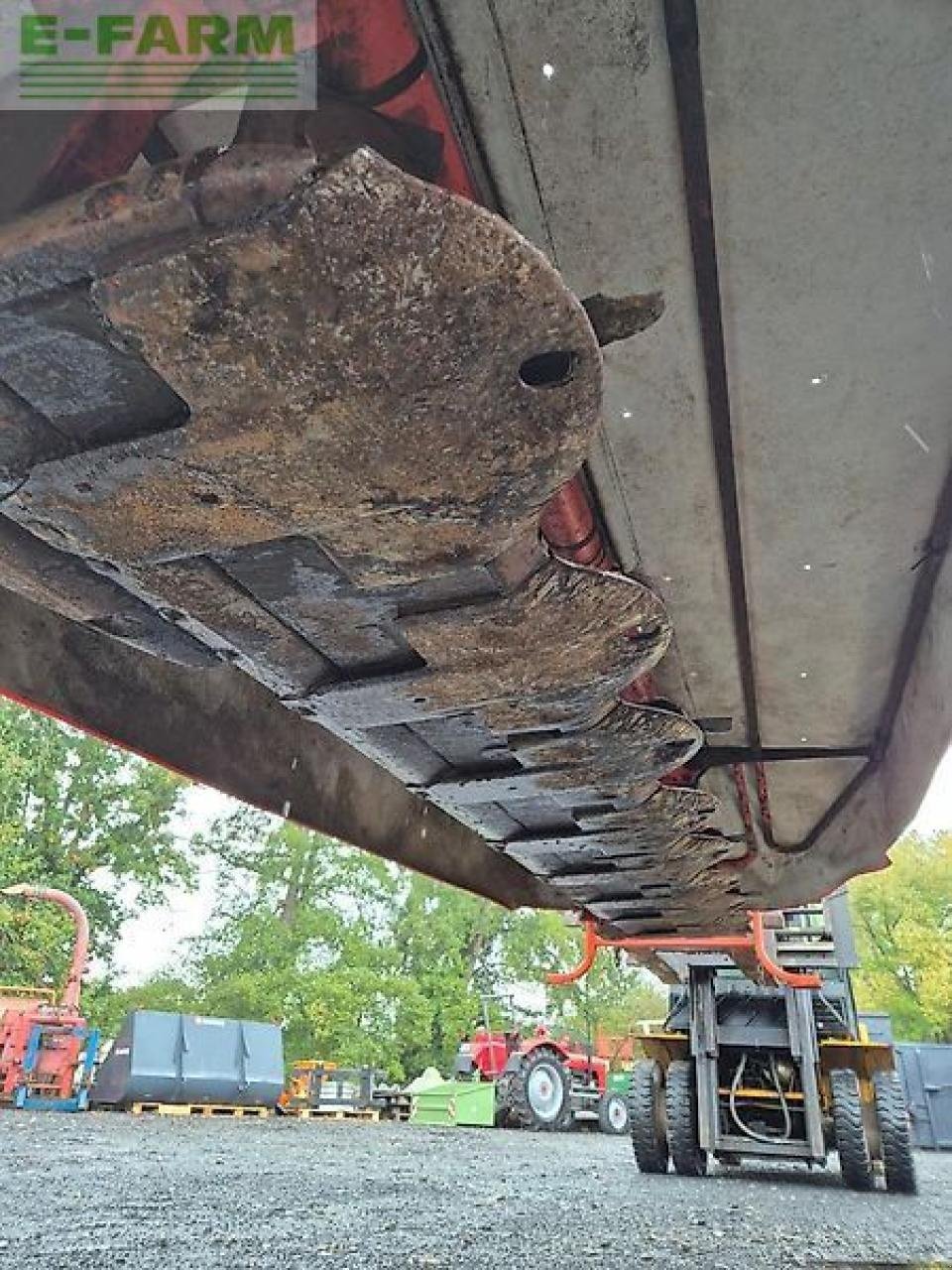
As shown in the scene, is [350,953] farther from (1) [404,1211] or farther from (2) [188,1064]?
(1) [404,1211]

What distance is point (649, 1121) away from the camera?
660cm

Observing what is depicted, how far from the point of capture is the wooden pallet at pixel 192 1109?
11617 mm

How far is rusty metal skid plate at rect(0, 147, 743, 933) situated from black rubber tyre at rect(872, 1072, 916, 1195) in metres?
5.55

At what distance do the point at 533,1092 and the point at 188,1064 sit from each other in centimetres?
459

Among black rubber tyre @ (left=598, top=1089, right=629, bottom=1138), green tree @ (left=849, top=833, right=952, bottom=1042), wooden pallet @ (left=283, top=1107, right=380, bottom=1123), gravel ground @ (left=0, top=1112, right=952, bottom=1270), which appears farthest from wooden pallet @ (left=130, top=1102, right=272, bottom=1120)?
green tree @ (left=849, top=833, right=952, bottom=1042)

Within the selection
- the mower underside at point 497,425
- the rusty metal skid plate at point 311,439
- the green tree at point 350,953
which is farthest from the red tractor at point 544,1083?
the rusty metal skid plate at point 311,439

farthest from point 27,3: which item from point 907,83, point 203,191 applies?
point 907,83

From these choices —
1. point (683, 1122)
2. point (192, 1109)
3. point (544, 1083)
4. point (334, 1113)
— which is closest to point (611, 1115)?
point (544, 1083)

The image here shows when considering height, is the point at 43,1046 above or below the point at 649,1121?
above

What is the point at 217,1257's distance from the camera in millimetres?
3023

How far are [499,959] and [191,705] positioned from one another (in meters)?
27.4

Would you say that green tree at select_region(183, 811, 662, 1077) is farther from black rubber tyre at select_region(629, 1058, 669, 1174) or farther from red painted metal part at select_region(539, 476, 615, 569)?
red painted metal part at select_region(539, 476, 615, 569)

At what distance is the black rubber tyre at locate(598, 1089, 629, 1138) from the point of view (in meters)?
13.4

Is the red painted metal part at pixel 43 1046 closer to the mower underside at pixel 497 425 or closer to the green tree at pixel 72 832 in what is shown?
the green tree at pixel 72 832
